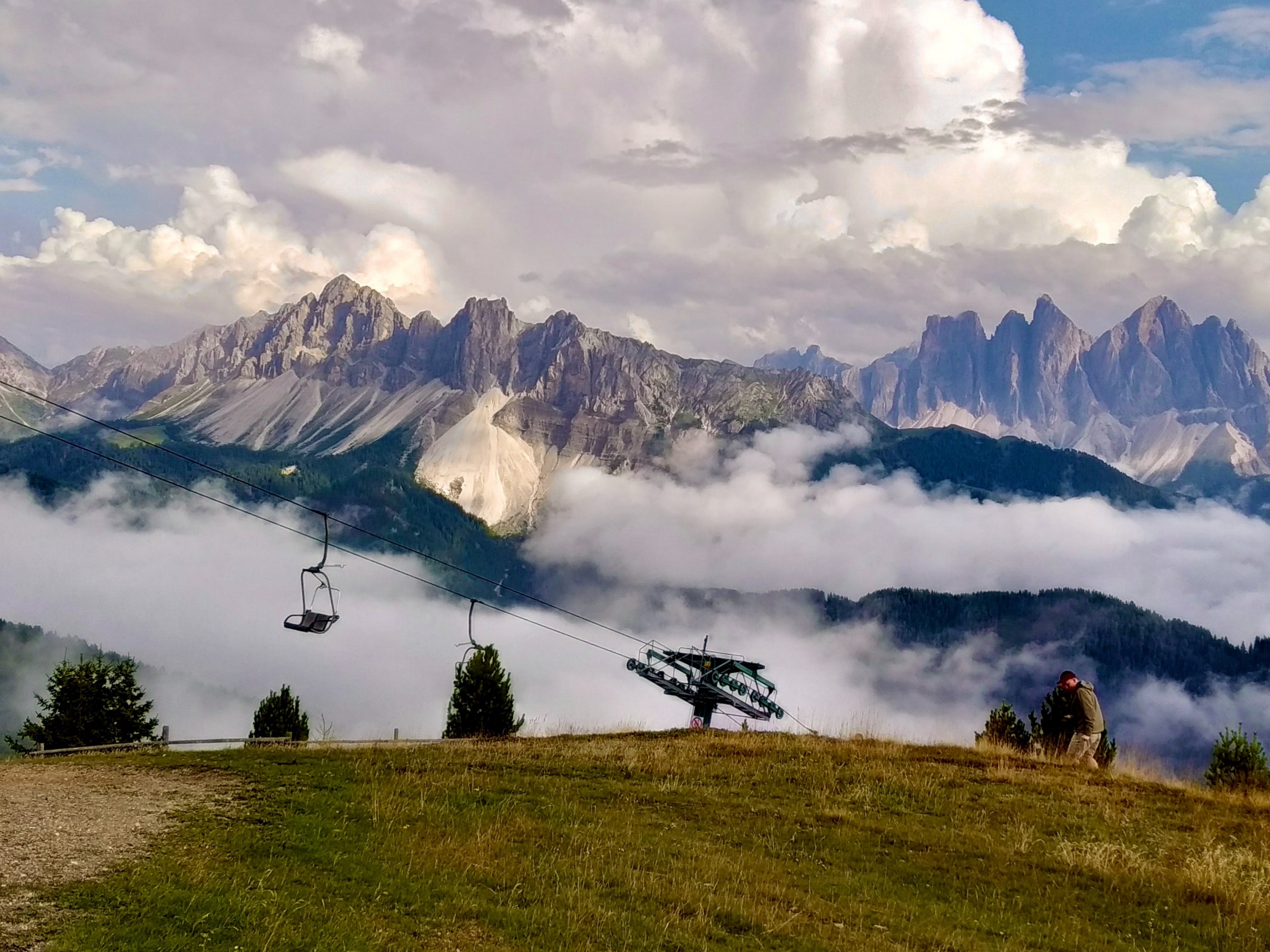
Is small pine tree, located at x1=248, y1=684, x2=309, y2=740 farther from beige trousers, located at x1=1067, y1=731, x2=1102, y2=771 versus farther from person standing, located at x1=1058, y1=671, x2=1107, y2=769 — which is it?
person standing, located at x1=1058, y1=671, x2=1107, y2=769

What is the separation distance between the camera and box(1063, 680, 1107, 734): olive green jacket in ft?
94.3

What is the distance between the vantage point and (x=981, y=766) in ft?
93.0

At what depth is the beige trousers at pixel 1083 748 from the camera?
29250 mm

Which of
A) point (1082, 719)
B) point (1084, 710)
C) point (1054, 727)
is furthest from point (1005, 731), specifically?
point (1084, 710)

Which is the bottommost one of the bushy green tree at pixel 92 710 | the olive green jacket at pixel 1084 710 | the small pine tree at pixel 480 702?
the bushy green tree at pixel 92 710

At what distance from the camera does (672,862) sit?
16969mm

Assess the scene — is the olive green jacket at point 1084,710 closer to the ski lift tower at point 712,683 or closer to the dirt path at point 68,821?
the dirt path at point 68,821

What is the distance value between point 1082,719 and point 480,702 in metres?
30.3

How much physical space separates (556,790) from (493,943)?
963 cm

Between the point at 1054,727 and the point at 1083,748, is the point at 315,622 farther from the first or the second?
the point at 1054,727

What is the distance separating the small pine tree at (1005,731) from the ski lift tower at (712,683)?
1421 cm

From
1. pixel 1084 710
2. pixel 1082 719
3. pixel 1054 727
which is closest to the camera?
pixel 1084 710

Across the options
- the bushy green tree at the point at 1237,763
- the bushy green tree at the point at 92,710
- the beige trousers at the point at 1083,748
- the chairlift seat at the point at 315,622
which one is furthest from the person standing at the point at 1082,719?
the bushy green tree at the point at 92,710

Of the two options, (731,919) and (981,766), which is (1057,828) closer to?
(981,766)
